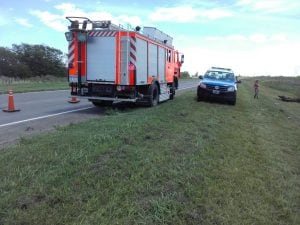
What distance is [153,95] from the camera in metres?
19.0

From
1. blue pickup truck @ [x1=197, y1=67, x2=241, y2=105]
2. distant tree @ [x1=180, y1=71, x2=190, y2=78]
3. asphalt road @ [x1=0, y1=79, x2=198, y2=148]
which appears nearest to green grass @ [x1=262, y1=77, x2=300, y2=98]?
blue pickup truck @ [x1=197, y1=67, x2=241, y2=105]

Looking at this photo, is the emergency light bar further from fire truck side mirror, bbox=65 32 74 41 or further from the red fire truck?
fire truck side mirror, bbox=65 32 74 41

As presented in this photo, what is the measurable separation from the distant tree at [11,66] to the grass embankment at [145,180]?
7277 cm

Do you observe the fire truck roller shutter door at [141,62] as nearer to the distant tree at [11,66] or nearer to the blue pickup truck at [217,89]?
the blue pickup truck at [217,89]

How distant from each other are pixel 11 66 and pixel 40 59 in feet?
26.2

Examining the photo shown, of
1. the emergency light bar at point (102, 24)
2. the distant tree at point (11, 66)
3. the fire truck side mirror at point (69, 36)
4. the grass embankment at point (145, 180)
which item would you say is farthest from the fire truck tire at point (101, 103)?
the distant tree at point (11, 66)

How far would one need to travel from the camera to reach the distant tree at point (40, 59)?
8506cm

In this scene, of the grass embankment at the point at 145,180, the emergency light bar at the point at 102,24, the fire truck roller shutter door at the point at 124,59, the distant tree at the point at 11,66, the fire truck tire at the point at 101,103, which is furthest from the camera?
the distant tree at the point at 11,66

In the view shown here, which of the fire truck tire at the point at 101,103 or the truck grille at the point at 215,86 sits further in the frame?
the truck grille at the point at 215,86

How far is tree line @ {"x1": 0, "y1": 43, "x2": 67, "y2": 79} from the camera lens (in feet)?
258

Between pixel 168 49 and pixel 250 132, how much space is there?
10.5 meters

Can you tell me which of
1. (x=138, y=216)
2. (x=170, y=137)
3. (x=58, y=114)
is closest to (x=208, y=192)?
(x=138, y=216)

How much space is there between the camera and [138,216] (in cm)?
470

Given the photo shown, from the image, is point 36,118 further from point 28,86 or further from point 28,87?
point 28,86
